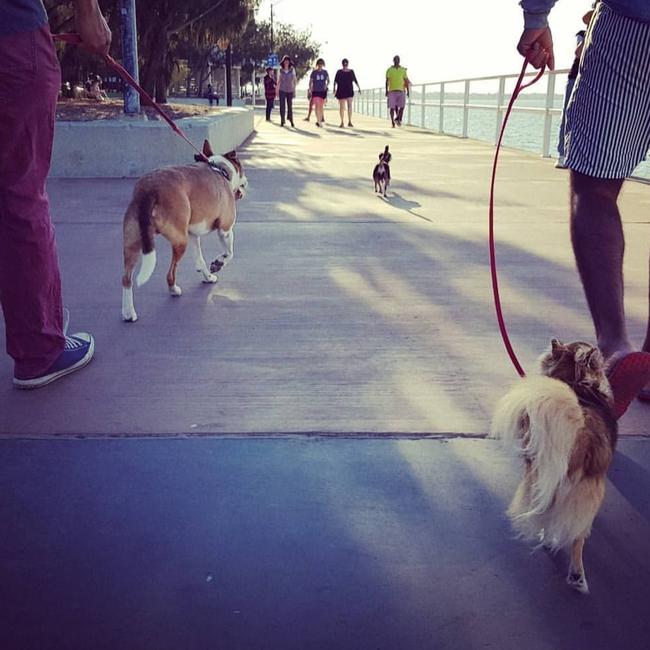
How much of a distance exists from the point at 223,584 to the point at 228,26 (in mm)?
22138

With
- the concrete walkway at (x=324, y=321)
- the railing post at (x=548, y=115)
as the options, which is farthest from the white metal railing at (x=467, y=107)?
the concrete walkway at (x=324, y=321)

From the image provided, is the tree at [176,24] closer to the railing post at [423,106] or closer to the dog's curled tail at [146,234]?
the railing post at [423,106]

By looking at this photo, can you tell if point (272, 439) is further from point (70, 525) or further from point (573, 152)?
point (573, 152)

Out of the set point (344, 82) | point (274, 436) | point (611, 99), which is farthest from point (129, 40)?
point (344, 82)

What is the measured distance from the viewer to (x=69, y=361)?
136 inches

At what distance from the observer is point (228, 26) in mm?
21812

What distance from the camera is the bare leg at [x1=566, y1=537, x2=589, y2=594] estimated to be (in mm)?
1994

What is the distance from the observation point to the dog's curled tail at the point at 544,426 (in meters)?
1.82

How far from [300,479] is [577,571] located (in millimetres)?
943

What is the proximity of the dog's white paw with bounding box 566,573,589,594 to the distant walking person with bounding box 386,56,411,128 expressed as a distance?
2223 centimetres

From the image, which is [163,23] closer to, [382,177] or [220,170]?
[382,177]

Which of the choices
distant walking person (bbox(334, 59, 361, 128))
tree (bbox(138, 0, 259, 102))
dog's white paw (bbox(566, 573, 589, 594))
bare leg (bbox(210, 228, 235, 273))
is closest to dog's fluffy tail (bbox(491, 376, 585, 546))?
dog's white paw (bbox(566, 573, 589, 594))

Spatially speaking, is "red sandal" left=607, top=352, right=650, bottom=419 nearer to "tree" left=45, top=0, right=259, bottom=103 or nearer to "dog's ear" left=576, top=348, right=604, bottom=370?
"dog's ear" left=576, top=348, right=604, bottom=370

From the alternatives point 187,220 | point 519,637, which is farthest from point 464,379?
point 187,220
